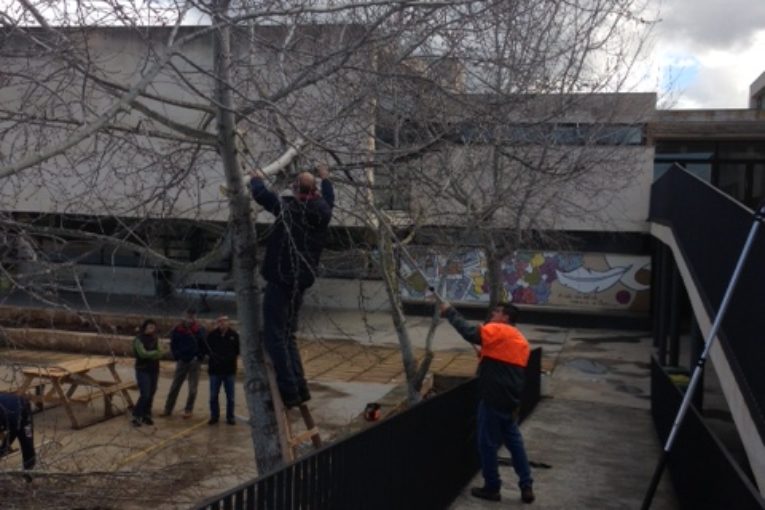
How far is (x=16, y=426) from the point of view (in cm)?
670

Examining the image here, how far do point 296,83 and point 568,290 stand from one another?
24.4m

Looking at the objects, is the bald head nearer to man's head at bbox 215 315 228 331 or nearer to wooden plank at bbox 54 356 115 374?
man's head at bbox 215 315 228 331

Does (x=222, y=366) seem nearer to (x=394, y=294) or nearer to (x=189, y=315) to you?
(x=394, y=294)

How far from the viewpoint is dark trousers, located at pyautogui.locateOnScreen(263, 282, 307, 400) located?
6254mm

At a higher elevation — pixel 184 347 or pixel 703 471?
pixel 703 471

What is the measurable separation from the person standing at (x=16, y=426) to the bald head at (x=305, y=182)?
2416mm

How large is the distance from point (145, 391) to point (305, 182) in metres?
9.34

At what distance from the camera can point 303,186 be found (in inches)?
238

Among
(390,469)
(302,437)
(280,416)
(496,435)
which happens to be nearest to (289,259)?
(280,416)

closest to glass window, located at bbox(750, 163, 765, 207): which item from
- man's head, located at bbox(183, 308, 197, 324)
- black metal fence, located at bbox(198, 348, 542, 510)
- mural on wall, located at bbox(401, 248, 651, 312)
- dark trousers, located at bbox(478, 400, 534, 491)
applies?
mural on wall, located at bbox(401, 248, 651, 312)

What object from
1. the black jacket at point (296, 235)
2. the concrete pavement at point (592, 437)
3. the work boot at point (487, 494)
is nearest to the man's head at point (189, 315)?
the black jacket at point (296, 235)

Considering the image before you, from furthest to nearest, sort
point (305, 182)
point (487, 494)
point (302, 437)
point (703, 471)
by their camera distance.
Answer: point (487, 494) → point (703, 471) → point (302, 437) → point (305, 182)

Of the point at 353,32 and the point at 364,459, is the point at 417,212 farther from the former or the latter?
the point at 364,459

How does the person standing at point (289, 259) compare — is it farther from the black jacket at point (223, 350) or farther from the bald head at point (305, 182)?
the black jacket at point (223, 350)
